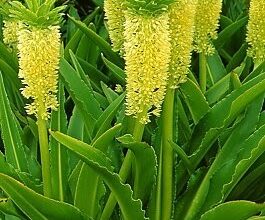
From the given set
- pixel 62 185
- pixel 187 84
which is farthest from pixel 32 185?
pixel 187 84

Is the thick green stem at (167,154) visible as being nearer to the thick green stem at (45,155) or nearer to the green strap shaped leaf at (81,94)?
the green strap shaped leaf at (81,94)

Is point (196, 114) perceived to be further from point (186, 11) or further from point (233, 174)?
point (186, 11)

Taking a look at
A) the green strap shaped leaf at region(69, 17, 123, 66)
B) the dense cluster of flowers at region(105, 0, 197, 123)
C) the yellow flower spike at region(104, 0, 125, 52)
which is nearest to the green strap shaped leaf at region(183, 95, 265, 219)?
the dense cluster of flowers at region(105, 0, 197, 123)

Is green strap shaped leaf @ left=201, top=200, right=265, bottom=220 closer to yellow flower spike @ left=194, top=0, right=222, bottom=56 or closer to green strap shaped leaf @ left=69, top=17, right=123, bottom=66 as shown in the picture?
yellow flower spike @ left=194, top=0, right=222, bottom=56

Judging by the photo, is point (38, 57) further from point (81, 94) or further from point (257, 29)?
point (257, 29)

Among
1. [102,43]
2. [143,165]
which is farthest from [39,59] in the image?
[102,43]

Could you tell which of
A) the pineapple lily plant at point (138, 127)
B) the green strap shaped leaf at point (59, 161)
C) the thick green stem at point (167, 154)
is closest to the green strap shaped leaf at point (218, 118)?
the pineapple lily plant at point (138, 127)
